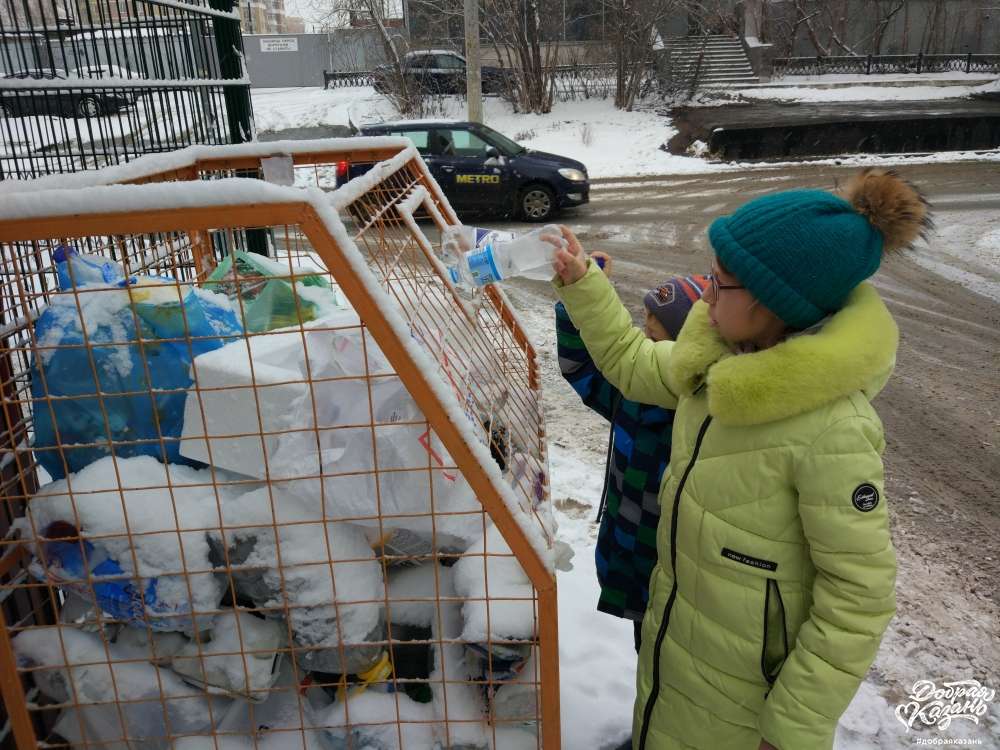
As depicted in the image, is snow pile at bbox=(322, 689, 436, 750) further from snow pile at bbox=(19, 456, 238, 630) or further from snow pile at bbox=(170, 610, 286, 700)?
snow pile at bbox=(19, 456, 238, 630)

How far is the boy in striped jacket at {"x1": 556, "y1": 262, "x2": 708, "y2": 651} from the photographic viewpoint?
7.34ft

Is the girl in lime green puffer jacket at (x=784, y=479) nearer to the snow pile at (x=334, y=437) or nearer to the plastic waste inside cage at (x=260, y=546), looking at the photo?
the plastic waste inside cage at (x=260, y=546)

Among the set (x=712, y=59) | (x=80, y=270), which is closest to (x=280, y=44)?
(x=712, y=59)

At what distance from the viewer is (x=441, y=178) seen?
1209 cm

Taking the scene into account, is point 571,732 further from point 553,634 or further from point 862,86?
point 862,86

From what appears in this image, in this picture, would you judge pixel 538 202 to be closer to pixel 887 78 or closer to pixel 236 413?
pixel 236 413

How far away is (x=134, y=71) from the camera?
4320 mm

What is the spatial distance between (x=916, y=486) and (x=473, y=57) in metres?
14.3

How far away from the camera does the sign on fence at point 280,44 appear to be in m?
29.4

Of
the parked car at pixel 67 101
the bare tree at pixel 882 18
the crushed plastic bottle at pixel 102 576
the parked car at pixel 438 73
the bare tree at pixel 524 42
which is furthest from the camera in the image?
the bare tree at pixel 882 18

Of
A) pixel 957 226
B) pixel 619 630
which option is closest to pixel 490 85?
pixel 957 226

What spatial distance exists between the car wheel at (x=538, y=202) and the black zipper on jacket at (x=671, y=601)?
10742mm

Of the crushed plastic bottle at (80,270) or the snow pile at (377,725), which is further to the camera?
the crushed plastic bottle at (80,270)

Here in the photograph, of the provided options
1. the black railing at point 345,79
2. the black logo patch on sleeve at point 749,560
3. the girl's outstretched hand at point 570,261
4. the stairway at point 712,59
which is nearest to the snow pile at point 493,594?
the black logo patch on sleeve at point 749,560
